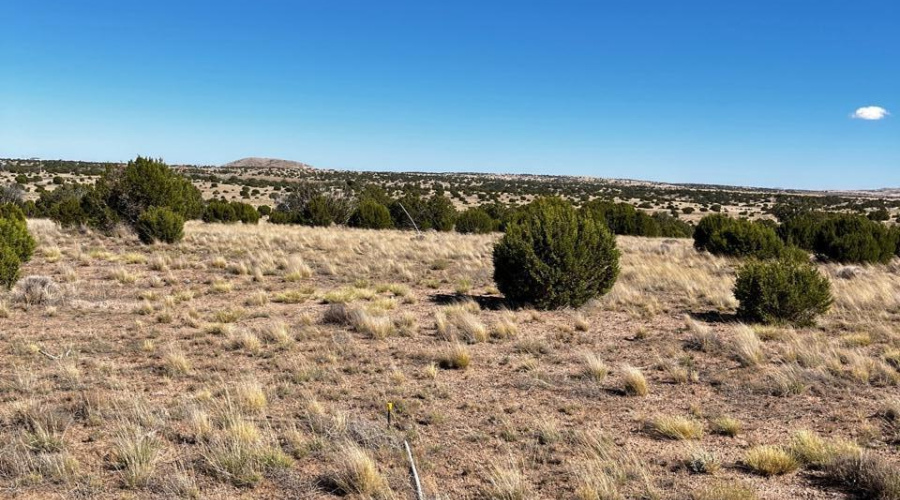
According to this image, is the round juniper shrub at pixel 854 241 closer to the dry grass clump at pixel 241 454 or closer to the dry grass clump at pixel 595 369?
the dry grass clump at pixel 595 369

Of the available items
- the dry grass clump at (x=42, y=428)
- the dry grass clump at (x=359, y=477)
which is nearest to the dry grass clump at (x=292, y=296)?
the dry grass clump at (x=42, y=428)

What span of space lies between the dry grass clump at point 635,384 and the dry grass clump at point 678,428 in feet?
3.24

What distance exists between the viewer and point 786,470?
450 centimetres

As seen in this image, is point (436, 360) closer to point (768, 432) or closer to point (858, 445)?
point (768, 432)

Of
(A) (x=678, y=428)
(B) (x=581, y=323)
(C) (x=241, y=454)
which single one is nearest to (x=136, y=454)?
(C) (x=241, y=454)

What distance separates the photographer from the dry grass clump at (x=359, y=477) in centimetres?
423

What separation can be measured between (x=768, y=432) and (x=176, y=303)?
10120mm

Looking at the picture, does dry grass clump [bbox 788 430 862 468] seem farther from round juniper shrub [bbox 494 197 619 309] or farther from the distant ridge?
the distant ridge

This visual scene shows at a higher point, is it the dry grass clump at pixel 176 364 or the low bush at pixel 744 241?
the low bush at pixel 744 241

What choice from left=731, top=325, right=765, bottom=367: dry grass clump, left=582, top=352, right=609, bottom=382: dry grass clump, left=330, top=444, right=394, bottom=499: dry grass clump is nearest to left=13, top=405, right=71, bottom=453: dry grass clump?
left=330, top=444, right=394, bottom=499: dry grass clump

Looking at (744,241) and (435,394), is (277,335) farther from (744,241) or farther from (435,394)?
(744,241)

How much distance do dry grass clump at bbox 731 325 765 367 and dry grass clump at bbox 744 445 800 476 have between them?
10.0 ft

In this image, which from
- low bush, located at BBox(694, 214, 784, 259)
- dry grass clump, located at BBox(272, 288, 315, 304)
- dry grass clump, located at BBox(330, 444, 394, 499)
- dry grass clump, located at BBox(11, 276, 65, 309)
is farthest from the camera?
low bush, located at BBox(694, 214, 784, 259)

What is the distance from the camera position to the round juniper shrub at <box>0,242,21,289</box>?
1125cm
